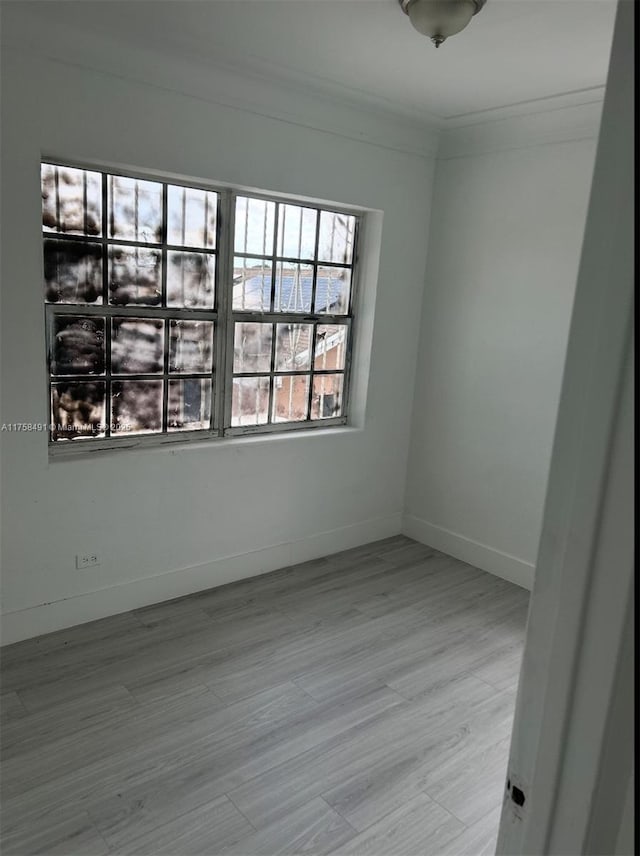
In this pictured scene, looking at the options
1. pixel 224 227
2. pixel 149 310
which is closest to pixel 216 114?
pixel 224 227

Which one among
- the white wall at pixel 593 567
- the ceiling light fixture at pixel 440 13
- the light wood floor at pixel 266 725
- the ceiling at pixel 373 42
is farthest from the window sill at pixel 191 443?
the white wall at pixel 593 567

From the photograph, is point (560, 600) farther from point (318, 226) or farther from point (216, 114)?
point (318, 226)

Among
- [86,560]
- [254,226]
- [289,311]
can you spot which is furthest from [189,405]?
[254,226]

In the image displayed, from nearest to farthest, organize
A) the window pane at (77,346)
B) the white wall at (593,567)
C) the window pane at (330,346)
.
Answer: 1. the white wall at (593,567)
2. the window pane at (77,346)
3. the window pane at (330,346)

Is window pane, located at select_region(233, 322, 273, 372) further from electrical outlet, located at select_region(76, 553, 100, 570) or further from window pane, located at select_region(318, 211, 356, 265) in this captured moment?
electrical outlet, located at select_region(76, 553, 100, 570)

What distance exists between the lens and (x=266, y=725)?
8.05ft

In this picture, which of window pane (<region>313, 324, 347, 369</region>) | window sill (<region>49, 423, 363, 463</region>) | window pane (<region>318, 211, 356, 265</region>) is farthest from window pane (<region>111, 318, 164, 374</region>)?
window pane (<region>318, 211, 356, 265</region>)

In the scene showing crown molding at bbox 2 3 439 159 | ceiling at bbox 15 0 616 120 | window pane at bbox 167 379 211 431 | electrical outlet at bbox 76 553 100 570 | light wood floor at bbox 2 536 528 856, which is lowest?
light wood floor at bbox 2 536 528 856

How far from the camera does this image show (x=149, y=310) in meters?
3.12

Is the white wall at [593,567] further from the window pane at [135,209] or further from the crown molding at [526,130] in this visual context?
the crown molding at [526,130]

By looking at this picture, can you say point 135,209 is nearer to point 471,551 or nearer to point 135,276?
point 135,276

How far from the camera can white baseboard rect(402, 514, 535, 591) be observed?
3811 mm

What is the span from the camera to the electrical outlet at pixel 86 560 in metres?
3.03

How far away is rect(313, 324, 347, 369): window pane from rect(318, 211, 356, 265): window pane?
0.41 meters
